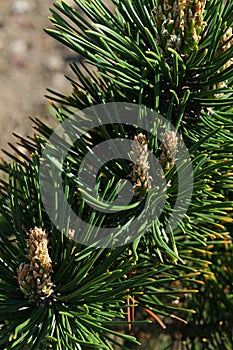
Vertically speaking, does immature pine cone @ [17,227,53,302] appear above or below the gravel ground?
below

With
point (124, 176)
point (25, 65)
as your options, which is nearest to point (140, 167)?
point (124, 176)

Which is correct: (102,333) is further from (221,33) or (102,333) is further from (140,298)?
(221,33)

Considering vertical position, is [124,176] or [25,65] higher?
[25,65]

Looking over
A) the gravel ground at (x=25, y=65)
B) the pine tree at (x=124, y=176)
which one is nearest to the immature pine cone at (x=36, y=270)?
the pine tree at (x=124, y=176)

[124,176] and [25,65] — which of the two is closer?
[124,176]

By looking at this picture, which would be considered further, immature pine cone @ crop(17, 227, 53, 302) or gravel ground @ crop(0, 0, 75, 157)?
gravel ground @ crop(0, 0, 75, 157)

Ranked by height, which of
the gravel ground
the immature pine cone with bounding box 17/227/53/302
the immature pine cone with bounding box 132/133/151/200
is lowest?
the immature pine cone with bounding box 17/227/53/302

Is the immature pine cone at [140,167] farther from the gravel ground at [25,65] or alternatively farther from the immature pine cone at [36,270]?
the gravel ground at [25,65]

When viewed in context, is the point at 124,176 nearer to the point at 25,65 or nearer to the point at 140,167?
the point at 140,167

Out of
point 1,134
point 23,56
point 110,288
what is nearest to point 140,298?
point 110,288

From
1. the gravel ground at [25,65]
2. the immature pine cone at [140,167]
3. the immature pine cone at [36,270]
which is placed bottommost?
the immature pine cone at [36,270]

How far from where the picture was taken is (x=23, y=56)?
2.12 metres

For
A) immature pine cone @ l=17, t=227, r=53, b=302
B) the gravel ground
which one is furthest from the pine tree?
the gravel ground

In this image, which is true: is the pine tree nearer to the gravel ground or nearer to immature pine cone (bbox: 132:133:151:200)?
immature pine cone (bbox: 132:133:151:200)
